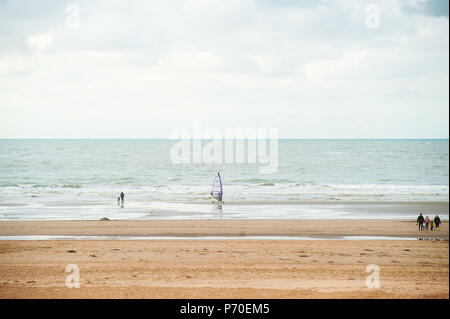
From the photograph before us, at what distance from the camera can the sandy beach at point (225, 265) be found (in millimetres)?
10945

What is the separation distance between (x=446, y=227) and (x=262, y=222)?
31.1 feet

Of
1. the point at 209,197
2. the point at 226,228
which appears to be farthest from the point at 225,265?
the point at 209,197

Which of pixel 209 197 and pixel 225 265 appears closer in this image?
pixel 225 265

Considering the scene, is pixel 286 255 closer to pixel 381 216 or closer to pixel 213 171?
pixel 381 216

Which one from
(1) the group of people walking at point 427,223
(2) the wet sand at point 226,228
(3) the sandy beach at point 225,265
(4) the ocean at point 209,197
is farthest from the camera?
(4) the ocean at point 209,197

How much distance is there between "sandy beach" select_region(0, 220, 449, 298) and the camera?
10.9 m

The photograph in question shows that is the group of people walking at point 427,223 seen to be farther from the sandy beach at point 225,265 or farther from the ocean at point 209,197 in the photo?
the ocean at point 209,197

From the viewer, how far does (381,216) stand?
26172 mm

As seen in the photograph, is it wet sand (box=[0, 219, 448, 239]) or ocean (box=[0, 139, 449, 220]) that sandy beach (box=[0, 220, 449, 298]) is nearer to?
wet sand (box=[0, 219, 448, 239])

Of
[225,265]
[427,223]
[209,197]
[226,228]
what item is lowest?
[225,265]

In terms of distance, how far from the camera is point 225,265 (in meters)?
13.7

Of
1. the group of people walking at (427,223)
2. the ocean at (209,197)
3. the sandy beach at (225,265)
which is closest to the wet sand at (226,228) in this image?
the sandy beach at (225,265)

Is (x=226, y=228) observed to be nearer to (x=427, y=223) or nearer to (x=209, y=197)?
(x=427, y=223)
